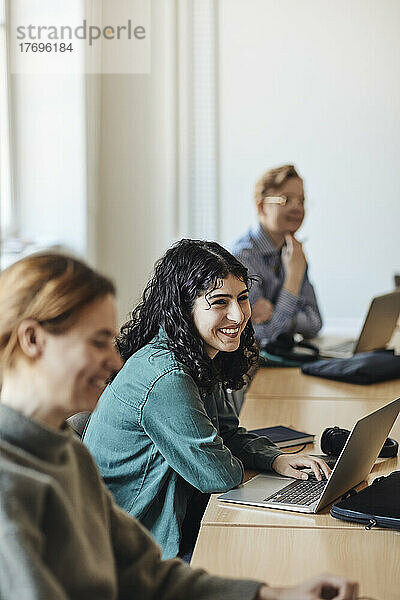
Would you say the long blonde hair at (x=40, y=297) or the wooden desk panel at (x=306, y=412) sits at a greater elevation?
the long blonde hair at (x=40, y=297)

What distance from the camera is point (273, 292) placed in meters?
3.66

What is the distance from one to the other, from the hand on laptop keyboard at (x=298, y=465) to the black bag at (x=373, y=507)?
171 millimetres

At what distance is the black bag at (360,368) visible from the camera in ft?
9.64

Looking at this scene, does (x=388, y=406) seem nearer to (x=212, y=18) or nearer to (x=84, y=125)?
(x=84, y=125)

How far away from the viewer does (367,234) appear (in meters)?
5.83

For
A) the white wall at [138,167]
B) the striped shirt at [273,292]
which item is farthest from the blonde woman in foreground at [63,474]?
the white wall at [138,167]

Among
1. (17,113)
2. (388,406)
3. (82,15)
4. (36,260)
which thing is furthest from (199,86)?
(36,260)

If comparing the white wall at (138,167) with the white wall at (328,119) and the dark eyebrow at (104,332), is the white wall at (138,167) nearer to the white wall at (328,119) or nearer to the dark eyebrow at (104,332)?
the white wall at (328,119)

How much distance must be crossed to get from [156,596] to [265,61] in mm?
5036

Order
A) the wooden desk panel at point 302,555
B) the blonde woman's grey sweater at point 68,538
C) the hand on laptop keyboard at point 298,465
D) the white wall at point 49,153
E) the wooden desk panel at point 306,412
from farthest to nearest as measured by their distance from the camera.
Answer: the white wall at point 49,153 → the wooden desk panel at point 306,412 → the hand on laptop keyboard at point 298,465 → the wooden desk panel at point 302,555 → the blonde woman's grey sweater at point 68,538

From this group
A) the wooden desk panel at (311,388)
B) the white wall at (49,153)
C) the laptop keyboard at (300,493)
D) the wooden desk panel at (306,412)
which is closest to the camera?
the laptop keyboard at (300,493)

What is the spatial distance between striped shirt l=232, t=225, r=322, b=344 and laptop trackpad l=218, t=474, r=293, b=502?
1.52 m

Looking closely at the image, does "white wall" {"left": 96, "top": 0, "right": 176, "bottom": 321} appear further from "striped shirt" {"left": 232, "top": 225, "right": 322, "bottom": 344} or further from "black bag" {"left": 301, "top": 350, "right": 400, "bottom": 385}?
"black bag" {"left": 301, "top": 350, "right": 400, "bottom": 385}

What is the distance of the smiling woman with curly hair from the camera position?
5.96 ft
